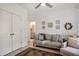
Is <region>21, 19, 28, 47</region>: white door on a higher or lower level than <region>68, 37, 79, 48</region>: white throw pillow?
higher

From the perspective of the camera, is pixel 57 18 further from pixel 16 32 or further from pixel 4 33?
pixel 4 33

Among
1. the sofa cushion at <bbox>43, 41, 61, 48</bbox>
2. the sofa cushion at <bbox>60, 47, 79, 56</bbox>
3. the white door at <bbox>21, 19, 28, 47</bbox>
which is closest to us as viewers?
the sofa cushion at <bbox>60, 47, 79, 56</bbox>

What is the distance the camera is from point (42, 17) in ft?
6.52

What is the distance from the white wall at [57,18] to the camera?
1.85 m

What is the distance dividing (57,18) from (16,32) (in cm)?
92

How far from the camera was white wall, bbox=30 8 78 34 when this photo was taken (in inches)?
72.7

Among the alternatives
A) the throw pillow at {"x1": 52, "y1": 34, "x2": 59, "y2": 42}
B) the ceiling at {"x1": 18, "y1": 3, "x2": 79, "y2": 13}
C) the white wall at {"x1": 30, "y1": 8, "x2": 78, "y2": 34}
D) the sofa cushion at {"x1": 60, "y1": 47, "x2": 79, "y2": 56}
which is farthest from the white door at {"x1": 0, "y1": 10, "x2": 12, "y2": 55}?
the sofa cushion at {"x1": 60, "y1": 47, "x2": 79, "y2": 56}

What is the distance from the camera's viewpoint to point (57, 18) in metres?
1.94

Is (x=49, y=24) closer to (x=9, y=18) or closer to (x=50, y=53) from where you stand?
(x=50, y=53)

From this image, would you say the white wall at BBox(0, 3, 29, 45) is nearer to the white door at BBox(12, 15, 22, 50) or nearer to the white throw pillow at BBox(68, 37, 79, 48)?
the white door at BBox(12, 15, 22, 50)

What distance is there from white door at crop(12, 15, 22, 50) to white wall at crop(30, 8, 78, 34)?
0.30 meters

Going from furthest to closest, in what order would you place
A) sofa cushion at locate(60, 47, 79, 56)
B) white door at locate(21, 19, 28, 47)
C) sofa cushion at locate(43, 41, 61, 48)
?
white door at locate(21, 19, 28, 47) → sofa cushion at locate(43, 41, 61, 48) → sofa cushion at locate(60, 47, 79, 56)

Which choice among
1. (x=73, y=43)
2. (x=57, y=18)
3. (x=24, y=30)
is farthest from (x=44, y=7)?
(x=73, y=43)

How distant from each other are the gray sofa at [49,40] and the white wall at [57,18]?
0.09m
